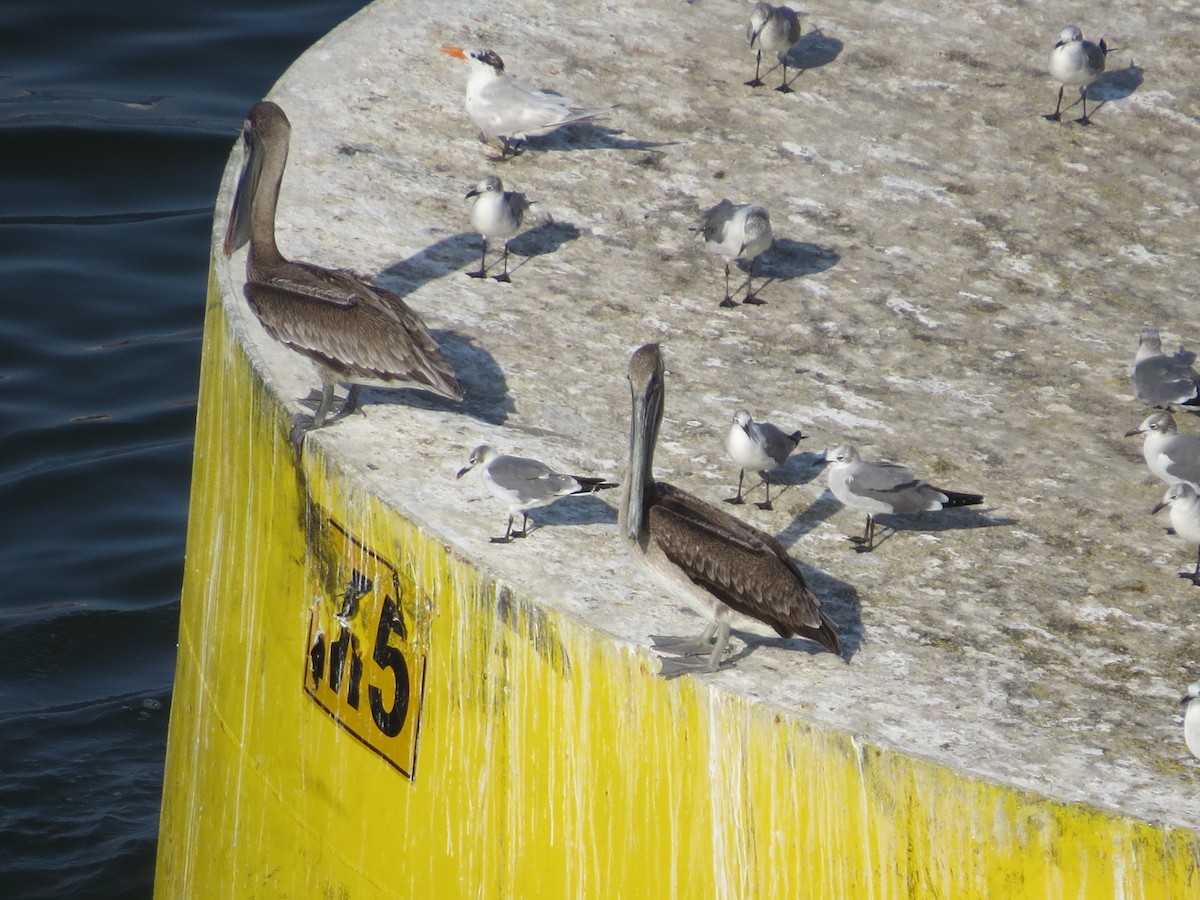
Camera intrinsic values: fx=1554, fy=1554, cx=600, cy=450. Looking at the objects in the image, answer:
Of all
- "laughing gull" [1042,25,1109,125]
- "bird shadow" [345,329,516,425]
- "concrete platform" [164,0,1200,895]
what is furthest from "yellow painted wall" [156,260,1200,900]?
"laughing gull" [1042,25,1109,125]

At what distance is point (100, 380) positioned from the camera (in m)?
14.1

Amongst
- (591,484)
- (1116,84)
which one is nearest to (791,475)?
(591,484)

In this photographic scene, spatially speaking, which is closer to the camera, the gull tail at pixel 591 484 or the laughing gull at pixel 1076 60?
the gull tail at pixel 591 484

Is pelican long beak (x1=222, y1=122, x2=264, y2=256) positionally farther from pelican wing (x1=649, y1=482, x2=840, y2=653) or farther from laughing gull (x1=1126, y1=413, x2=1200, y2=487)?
laughing gull (x1=1126, y1=413, x2=1200, y2=487)

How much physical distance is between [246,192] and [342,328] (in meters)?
1.07

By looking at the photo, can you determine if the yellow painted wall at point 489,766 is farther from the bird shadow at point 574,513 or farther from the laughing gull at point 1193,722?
the bird shadow at point 574,513

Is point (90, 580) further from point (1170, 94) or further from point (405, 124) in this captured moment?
point (1170, 94)

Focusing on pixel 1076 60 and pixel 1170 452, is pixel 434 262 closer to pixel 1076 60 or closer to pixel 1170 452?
pixel 1170 452

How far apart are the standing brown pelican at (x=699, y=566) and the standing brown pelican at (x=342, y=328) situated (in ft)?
4.05

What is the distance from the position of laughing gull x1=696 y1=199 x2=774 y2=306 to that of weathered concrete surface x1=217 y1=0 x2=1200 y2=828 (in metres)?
0.33

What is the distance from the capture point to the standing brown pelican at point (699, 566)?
16.5 ft

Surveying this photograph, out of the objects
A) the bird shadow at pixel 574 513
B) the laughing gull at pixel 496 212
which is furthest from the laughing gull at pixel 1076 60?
the bird shadow at pixel 574 513

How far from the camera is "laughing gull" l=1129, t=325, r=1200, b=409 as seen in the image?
6.80m

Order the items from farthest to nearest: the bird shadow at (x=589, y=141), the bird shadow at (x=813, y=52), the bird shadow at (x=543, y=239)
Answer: the bird shadow at (x=813, y=52) → the bird shadow at (x=589, y=141) → the bird shadow at (x=543, y=239)
